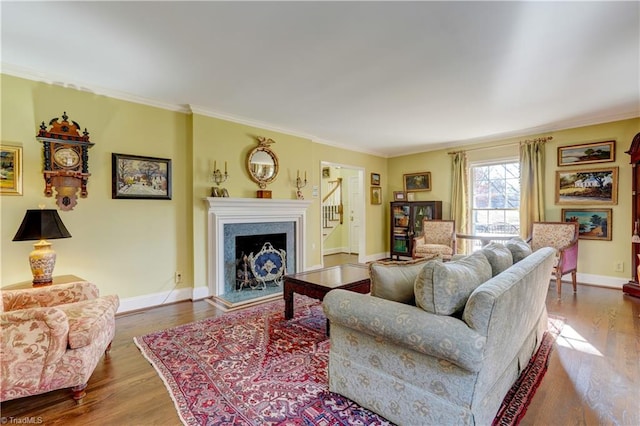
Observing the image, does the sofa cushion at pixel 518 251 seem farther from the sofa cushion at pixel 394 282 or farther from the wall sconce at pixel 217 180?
the wall sconce at pixel 217 180

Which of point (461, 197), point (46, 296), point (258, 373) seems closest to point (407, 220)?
point (461, 197)

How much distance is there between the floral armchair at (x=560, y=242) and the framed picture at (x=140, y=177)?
17.7ft

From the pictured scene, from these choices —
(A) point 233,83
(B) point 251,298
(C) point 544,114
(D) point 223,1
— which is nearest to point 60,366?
(B) point 251,298

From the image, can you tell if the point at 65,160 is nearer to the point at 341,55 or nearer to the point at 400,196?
the point at 341,55

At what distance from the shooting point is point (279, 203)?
4781 millimetres

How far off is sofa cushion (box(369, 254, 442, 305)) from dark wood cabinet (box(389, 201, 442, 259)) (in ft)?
15.8

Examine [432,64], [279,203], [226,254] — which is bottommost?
[226,254]

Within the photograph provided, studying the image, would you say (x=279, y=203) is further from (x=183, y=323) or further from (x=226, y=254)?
(x=183, y=323)

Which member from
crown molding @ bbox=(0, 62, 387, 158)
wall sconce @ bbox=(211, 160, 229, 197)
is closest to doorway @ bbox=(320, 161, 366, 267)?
crown molding @ bbox=(0, 62, 387, 158)

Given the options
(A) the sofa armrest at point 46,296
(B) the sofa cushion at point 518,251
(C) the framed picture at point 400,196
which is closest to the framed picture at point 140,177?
(A) the sofa armrest at point 46,296

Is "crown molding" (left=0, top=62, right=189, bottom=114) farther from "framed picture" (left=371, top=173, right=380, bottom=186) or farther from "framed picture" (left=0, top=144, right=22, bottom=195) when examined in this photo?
"framed picture" (left=371, top=173, right=380, bottom=186)

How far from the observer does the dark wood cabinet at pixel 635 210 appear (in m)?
3.97

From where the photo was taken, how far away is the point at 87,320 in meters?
1.90

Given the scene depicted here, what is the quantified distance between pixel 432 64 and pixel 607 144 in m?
3.75
